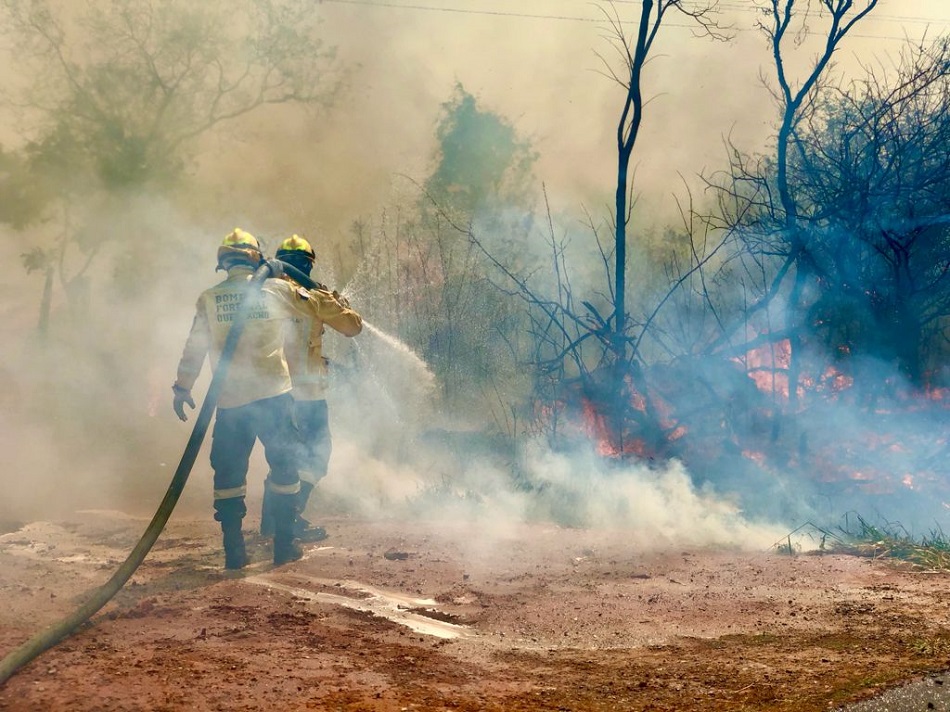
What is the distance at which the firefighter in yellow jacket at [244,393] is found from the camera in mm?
5371

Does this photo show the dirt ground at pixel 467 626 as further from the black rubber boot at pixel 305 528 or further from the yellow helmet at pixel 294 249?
the yellow helmet at pixel 294 249

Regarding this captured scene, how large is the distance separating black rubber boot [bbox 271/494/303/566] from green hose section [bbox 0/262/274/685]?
0.70 meters

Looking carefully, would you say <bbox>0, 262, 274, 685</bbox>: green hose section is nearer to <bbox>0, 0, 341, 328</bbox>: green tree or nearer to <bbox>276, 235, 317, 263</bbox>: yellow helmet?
<bbox>276, 235, 317, 263</bbox>: yellow helmet

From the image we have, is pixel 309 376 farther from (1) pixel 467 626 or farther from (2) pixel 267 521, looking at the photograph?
(1) pixel 467 626

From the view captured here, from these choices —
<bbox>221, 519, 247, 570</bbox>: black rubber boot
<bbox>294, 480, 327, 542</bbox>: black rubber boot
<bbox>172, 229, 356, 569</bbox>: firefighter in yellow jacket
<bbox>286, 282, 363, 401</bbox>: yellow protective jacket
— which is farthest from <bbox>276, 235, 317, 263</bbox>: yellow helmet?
<bbox>221, 519, 247, 570</bbox>: black rubber boot

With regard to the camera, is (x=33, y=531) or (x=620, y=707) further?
(x=33, y=531)

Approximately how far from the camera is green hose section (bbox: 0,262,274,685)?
348cm

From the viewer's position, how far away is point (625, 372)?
8.01m

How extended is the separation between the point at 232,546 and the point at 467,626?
1779 mm

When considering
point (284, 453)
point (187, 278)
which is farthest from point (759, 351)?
point (187, 278)

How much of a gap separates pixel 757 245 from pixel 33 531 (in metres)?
6.51

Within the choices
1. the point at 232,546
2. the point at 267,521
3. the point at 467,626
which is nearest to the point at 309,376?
the point at 267,521

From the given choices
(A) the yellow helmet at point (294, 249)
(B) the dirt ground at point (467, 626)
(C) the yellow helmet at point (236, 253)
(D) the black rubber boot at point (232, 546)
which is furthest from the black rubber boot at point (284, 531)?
(A) the yellow helmet at point (294, 249)

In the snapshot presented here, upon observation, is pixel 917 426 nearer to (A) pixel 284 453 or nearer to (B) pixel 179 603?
(A) pixel 284 453
